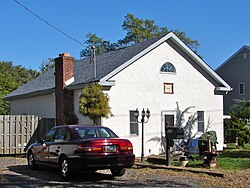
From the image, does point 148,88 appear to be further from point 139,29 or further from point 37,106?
point 139,29

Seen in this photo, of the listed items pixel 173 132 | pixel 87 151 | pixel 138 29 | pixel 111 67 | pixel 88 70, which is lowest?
pixel 87 151

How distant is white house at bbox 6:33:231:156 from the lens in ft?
61.3

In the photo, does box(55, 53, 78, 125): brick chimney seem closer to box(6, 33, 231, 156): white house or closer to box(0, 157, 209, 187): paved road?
box(6, 33, 231, 156): white house

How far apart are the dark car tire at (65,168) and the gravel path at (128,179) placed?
0.58 feet

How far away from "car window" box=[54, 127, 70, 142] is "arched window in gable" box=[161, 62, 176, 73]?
9.17 metres

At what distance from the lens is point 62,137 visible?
38.5 ft

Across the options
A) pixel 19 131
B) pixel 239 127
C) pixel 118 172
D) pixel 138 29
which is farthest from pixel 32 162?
pixel 138 29

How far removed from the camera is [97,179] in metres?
11.3

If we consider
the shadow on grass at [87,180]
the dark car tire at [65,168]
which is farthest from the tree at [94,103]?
the dark car tire at [65,168]

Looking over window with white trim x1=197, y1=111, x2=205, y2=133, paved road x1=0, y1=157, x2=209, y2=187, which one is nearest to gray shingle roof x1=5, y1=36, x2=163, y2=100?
window with white trim x1=197, y1=111, x2=205, y2=133

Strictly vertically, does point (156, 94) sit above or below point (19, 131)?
above

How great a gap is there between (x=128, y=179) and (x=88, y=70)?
10688mm

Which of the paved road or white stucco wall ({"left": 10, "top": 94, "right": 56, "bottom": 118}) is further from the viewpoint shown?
white stucco wall ({"left": 10, "top": 94, "right": 56, "bottom": 118})

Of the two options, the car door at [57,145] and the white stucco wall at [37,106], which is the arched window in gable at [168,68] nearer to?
the white stucco wall at [37,106]
